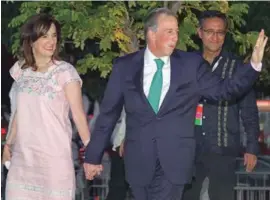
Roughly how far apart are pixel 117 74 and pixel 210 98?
2.17 feet

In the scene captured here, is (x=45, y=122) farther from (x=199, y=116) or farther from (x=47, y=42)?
(x=199, y=116)

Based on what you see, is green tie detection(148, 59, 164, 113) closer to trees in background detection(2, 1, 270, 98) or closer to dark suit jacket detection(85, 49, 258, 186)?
dark suit jacket detection(85, 49, 258, 186)

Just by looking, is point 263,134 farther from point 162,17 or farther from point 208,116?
point 162,17

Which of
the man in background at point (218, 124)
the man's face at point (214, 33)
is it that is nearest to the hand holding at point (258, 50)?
the man in background at point (218, 124)

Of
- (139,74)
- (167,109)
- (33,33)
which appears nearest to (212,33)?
(139,74)

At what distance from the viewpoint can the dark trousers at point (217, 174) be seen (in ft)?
24.4

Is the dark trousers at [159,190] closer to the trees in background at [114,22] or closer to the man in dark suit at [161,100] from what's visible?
the man in dark suit at [161,100]

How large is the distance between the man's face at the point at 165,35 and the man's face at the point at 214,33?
3.48ft

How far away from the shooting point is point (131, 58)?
6.56 m

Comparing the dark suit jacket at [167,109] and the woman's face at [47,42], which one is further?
the woman's face at [47,42]

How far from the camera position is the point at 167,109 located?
20.8 ft

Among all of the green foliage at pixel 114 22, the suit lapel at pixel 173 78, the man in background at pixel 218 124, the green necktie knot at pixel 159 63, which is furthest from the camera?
the green foliage at pixel 114 22

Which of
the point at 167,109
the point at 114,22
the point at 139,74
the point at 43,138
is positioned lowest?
the point at 43,138

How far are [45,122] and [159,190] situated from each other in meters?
1.00
